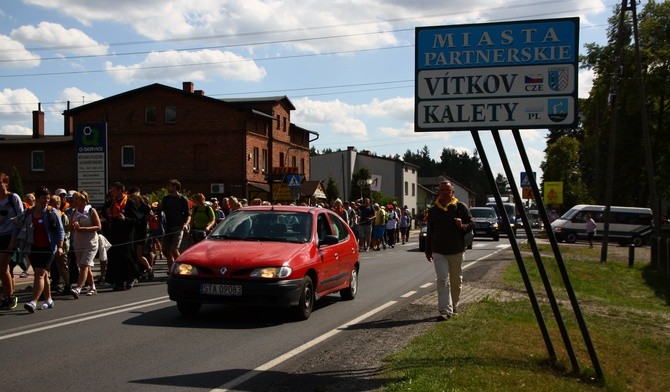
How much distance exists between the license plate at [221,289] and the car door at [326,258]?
1519mm

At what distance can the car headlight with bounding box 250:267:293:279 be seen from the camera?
1066 cm

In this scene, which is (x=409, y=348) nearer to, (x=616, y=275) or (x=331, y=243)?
(x=331, y=243)

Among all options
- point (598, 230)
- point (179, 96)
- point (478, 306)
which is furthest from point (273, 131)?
point (478, 306)

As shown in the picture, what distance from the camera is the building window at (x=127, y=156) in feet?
196

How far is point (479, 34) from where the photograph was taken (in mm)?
8047

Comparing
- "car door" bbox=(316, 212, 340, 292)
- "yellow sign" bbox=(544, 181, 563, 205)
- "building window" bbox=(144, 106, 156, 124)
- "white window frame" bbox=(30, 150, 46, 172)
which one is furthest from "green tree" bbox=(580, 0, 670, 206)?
"car door" bbox=(316, 212, 340, 292)

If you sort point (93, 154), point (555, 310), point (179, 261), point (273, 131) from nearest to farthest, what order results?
1. point (555, 310)
2. point (179, 261)
3. point (93, 154)
4. point (273, 131)

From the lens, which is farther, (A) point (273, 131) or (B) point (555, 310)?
(A) point (273, 131)

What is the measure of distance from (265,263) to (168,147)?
49.8 meters

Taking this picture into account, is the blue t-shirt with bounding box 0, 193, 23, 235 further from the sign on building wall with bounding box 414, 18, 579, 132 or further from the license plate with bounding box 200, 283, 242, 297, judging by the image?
the sign on building wall with bounding box 414, 18, 579, 132

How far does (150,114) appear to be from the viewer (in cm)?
5988

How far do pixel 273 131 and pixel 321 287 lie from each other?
52382 millimetres

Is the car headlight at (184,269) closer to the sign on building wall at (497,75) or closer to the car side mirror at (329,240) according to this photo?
the car side mirror at (329,240)

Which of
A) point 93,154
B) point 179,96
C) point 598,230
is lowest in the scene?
point 598,230
